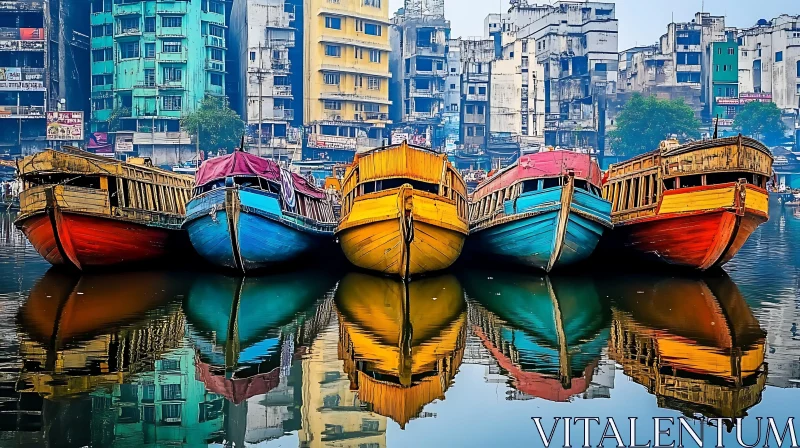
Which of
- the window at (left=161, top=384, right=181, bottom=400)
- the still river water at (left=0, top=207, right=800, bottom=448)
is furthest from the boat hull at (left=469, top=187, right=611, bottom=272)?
the window at (left=161, top=384, right=181, bottom=400)

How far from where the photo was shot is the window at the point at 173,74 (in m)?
61.8

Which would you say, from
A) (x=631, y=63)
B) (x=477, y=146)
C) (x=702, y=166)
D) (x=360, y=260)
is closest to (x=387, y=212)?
(x=360, y=260)

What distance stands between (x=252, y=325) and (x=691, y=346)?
22.4ft

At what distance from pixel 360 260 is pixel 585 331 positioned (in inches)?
303

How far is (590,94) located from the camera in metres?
74.7

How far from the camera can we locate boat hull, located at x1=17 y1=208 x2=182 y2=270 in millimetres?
20547

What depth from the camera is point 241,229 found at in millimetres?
20281

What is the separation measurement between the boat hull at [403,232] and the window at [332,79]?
44.8 metres

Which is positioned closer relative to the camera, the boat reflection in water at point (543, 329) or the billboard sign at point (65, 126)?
the boat reflection in water at point (543, 329)

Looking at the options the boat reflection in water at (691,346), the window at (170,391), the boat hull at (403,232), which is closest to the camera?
the window at (170,391)

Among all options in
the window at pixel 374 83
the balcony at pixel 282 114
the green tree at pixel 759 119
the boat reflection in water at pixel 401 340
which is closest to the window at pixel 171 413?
the boat reflection in water at pixel 401 340

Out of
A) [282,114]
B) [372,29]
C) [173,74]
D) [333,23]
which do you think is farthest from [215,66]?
[372,29]

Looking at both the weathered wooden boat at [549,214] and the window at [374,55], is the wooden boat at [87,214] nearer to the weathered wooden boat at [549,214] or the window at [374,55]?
the weathered wooden boat at [549,214]

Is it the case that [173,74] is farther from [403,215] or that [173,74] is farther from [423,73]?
[403,215]
